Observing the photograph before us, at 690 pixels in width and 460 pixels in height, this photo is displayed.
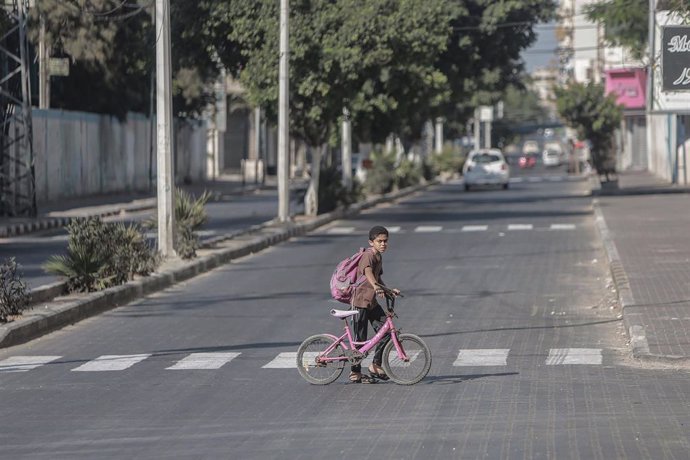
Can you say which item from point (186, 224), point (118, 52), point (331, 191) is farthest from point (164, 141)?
point (118, 52)

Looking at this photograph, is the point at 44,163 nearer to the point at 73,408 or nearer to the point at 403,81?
the point at 403,81

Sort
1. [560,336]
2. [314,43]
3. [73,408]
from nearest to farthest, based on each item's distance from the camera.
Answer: [73,408] < [560,336] < [314,43]

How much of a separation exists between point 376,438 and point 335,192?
32785 millimetres

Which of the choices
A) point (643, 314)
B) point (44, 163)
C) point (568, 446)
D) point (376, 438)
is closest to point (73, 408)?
point (376, 438)

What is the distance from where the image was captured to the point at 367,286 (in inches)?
472

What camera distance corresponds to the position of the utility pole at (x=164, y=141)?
24.2 meters

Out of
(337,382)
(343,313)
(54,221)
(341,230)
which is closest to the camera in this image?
(343,313)

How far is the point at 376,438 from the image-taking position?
944 cm

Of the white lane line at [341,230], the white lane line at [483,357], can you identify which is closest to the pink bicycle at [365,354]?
the white lane line at [483,357]

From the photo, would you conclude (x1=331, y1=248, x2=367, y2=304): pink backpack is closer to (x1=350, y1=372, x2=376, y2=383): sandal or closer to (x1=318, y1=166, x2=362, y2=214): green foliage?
(x1=350, y1=372, x2=376, y2=383): sandal

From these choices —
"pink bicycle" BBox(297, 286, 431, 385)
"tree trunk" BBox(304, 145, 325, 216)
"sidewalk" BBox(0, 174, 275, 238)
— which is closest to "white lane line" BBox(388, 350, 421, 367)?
"pink bicycle" BBox(297, 286, 431, 385)

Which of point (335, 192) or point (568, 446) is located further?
point (335, 192)

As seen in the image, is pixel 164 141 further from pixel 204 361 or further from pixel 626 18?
pixel 626 18

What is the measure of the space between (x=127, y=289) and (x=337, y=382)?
7.86 meters
